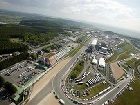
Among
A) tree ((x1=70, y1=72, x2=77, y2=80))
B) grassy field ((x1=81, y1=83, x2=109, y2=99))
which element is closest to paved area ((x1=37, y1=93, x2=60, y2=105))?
grassy field ((x1=81, y1=83, x2=109, y2=99))

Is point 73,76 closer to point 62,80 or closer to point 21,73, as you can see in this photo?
point 62,80

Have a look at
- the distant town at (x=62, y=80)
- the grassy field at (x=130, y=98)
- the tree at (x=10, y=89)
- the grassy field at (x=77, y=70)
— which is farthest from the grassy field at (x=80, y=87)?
the tree at (x=10, y=89)

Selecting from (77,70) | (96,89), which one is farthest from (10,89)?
(77,70)

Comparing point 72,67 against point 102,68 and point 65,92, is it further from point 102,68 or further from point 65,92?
point 65,92

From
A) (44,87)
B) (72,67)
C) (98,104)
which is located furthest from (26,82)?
(72,67)

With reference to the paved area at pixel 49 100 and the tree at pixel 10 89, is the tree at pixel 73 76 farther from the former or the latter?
the tree at pixel 10 89

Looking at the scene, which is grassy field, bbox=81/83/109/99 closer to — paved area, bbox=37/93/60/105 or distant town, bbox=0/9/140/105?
distant town, bbox=0/9/140/105

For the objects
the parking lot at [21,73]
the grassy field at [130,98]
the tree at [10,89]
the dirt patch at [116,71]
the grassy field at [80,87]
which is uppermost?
the tree at [10,89]
